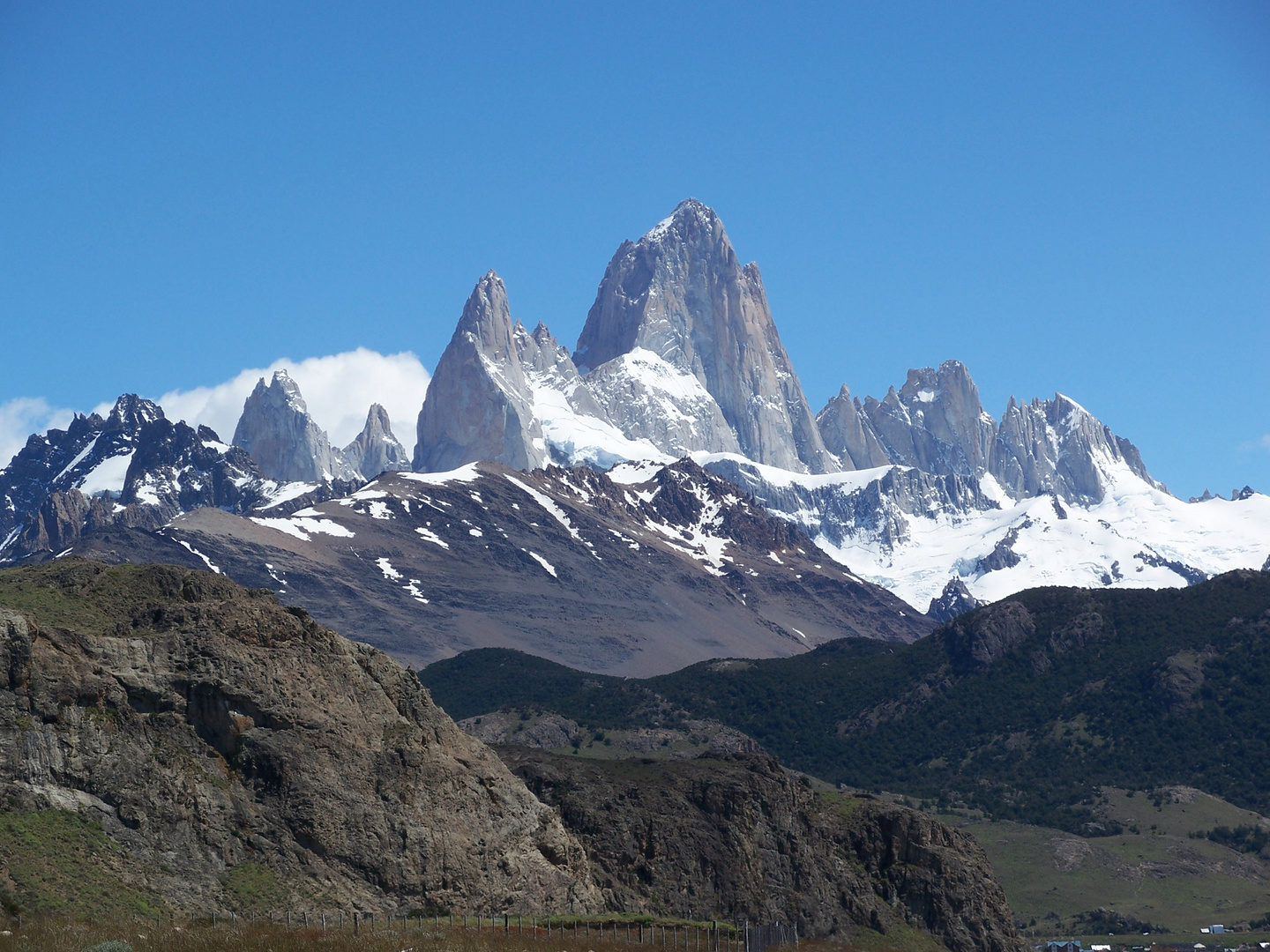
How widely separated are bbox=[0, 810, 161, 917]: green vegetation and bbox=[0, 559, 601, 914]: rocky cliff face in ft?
3.13

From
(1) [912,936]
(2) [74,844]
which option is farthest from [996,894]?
(2) [74,844]

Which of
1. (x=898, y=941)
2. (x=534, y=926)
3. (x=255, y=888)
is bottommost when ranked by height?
(x=534, y=926)

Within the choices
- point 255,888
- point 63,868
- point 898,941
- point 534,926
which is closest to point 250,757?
point 255,888

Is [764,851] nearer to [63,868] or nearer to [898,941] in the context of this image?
[898,941]

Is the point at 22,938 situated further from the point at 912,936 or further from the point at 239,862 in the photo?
the point at 912,936

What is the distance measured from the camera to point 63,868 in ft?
228

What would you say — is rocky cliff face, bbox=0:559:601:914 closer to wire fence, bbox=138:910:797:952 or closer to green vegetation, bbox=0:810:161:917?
green vegetation, bbox=0:810:161:917

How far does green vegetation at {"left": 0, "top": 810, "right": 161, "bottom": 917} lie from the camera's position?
66688 mm

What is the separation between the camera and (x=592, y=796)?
12238 centimetres

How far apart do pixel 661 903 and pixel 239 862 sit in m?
41.8

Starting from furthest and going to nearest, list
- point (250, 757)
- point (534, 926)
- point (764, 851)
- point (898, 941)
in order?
1. point (764, 851)
2. point (898, 941)
3. point (250, 757)
4. point (534, 926)

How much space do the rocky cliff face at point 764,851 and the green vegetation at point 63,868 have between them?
41.5 meters

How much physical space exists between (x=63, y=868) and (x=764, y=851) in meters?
66.4

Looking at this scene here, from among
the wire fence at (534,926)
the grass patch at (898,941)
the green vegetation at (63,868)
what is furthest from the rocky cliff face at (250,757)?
the grass patch at (898,941)
